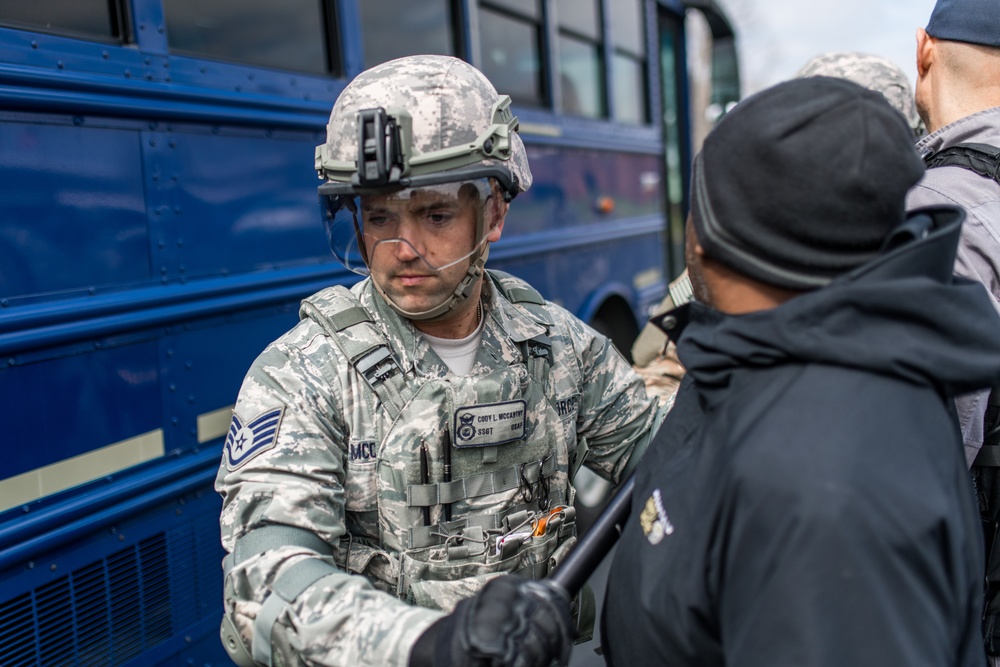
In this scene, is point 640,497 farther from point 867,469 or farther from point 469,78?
point 469,78

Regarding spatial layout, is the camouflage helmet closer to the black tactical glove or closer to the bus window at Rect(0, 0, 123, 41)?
the black tactical glove

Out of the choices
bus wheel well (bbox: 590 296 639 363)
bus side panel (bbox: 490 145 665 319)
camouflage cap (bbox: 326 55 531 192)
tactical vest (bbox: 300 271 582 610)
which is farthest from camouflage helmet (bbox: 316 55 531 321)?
bus wheel well (bbox: 590 296 639 363)

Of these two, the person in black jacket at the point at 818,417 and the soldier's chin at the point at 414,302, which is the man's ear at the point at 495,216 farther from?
the person in black jacket at the point at 818,417

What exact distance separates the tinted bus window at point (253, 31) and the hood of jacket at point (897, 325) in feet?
6.37

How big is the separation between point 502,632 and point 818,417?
0.47 m

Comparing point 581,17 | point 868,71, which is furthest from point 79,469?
point 581,17

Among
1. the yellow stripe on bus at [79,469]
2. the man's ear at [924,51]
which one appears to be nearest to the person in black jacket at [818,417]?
the man's ear at [924,51]

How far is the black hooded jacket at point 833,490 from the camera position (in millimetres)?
824

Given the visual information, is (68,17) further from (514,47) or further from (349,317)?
(514,47)

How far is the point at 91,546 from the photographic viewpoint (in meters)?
2.01

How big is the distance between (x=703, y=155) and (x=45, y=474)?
5.47 ft

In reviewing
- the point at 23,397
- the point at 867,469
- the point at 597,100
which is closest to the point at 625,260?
the point at 597,100

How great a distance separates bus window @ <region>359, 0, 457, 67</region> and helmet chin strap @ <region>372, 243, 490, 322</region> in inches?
61.0

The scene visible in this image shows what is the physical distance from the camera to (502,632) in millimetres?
1014
